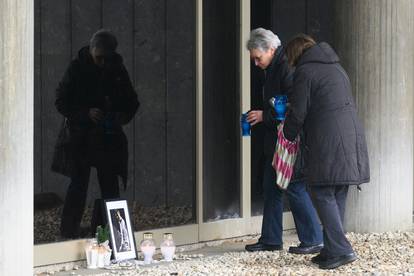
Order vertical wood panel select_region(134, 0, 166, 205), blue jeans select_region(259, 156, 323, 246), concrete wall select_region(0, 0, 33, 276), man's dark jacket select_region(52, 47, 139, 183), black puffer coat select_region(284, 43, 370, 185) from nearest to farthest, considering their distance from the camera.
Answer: concrete wall select_region(0, 0, 33, 276), black puffer coat select_region(284, 43, 370, 185), man's dark jacket select_region(52, 47, 139, 183), blue jeans select_region(259, 156, 323, 246), vertical wood panel select_region(134, 0, 166, 205)

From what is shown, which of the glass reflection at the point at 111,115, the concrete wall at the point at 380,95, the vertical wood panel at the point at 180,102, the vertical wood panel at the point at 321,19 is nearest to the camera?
the glass reflection at the point at 111,115

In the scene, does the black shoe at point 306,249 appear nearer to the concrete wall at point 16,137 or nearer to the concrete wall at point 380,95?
the concrete wall at point 380,95

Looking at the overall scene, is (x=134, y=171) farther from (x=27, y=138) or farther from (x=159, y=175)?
(x=27, y=138)

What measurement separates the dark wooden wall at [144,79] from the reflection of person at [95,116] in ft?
0.22

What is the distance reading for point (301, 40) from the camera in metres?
7.37

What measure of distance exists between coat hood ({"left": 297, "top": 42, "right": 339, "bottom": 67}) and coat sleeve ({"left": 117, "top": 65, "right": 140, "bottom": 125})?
138 centimetres

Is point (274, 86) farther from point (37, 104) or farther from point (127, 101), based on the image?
point (37, 104)

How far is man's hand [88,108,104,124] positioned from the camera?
7.70 meters

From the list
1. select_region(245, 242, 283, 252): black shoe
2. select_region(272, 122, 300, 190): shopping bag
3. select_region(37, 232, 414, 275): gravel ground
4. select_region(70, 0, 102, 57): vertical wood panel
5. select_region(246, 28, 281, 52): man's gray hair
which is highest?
select_region(70, 0, 102, 57): vertical wood panel

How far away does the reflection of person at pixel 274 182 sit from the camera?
7.81 meters

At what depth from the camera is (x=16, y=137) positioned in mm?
6457

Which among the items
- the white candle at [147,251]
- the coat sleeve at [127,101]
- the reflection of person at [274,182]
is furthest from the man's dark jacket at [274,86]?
the white candle at [147,251]

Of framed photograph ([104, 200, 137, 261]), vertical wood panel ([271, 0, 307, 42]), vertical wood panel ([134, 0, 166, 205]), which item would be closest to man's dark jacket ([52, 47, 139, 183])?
vertical wood panel ([134, 0, 166, 205])

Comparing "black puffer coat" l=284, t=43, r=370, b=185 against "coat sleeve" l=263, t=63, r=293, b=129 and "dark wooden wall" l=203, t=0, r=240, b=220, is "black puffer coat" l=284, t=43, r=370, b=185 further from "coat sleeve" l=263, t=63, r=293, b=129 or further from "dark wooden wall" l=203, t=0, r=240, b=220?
"dark wooden wall" l=203, t=0, r=240, b=220
